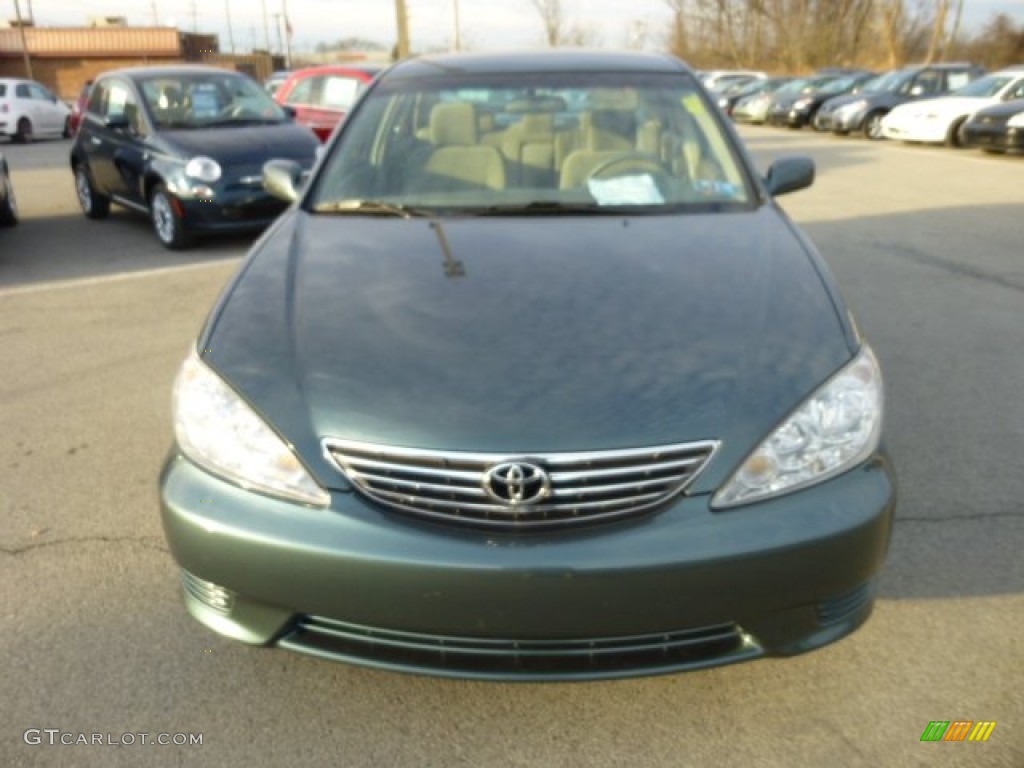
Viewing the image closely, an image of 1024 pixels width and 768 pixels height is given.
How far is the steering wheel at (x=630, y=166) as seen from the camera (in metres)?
3.40

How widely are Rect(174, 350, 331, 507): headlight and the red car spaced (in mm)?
10137

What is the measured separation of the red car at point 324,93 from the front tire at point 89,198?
2.90 metres

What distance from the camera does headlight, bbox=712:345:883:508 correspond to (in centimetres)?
202

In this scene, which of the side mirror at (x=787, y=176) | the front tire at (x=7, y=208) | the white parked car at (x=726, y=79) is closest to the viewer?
the side mirror at (x=787, y=176)

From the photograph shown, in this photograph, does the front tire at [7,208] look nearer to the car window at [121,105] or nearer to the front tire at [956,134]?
the car window at [121,105]

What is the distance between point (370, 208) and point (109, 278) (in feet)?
15.3

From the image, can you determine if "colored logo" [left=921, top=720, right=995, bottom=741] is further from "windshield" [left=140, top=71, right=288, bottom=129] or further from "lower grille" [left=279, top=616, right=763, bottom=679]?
"windshield" [left=140, top=71, right=288, bottom=129]

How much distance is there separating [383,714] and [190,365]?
102 centimetres

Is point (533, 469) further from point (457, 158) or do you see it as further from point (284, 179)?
point (284, 179)

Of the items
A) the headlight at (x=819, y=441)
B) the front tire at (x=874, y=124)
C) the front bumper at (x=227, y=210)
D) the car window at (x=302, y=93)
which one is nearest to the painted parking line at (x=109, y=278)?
the front bumper at (x=227, y=210)

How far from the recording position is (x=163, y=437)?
400cm

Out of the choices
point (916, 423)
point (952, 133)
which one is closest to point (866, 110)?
point (952, 133)

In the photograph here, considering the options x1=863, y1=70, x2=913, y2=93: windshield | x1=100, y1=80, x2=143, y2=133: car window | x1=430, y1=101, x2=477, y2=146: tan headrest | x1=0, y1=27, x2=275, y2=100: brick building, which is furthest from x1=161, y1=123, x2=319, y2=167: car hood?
x1=0, y1=27, x2=275, y2=100: brick building

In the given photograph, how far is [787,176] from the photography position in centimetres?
378
